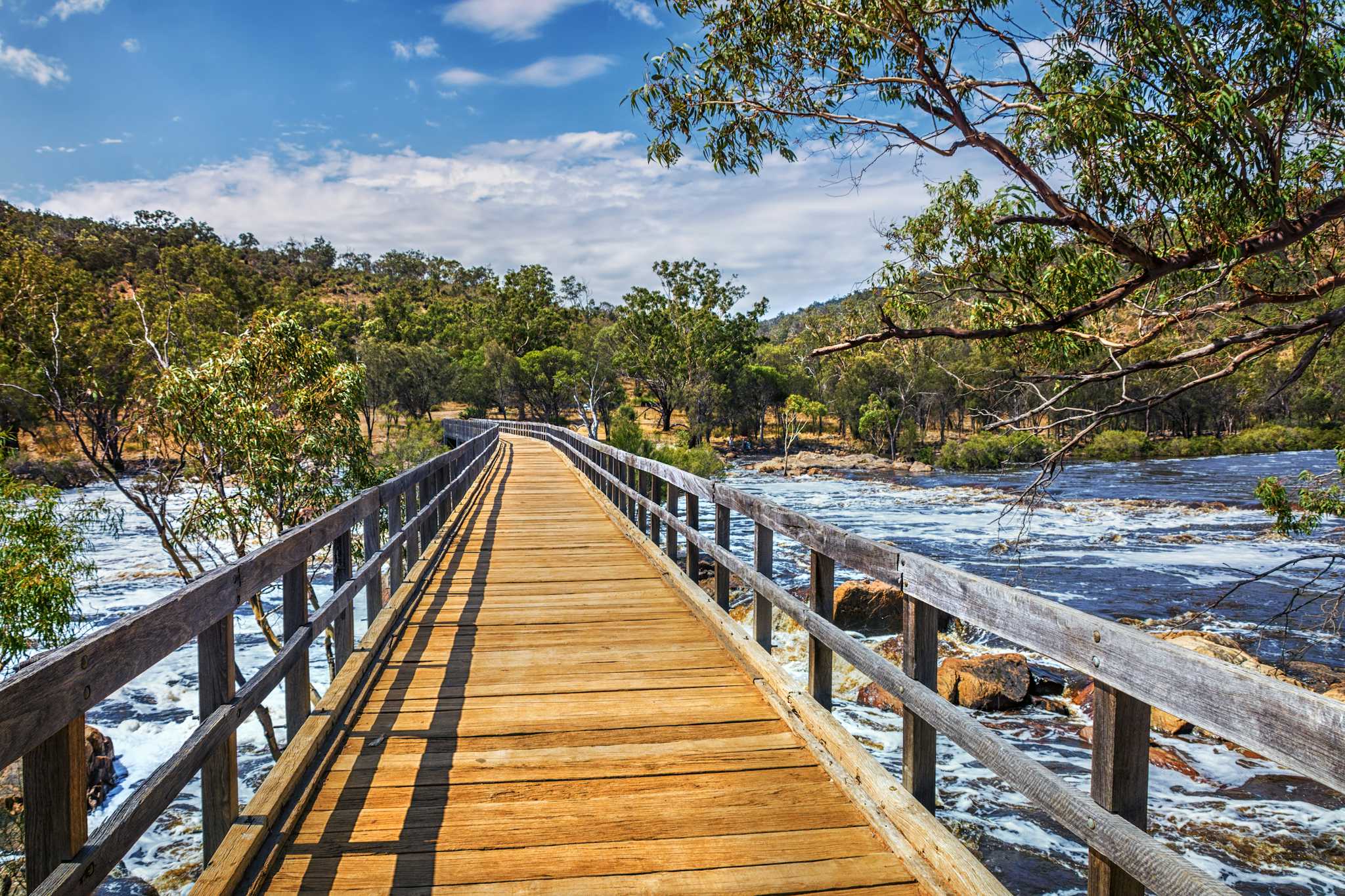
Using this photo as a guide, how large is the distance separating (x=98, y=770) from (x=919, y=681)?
38.1 ft

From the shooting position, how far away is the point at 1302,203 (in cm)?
719

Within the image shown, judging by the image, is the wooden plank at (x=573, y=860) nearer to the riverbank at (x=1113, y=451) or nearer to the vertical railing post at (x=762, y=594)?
the vertical railing post at (x=762, y=594)

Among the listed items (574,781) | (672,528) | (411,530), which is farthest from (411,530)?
(574,781)

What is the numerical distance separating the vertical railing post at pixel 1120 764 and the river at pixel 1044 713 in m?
7.68

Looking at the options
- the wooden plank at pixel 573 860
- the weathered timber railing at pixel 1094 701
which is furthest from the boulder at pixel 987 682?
the wooden plank at pixel 573 860

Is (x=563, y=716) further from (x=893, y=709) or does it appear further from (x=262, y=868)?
(x=893, y=709)

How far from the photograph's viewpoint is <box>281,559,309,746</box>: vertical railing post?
366 centimetres

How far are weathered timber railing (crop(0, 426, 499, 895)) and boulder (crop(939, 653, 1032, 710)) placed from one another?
10.2 meters

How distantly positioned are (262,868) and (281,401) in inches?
503

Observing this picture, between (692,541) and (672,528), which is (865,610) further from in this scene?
(692,541)

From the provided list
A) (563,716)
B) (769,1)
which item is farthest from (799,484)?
(563,716)

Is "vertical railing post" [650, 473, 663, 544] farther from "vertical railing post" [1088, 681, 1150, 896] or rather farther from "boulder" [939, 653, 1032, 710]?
"vertical railing post" [1088, 681, 1150, 896]

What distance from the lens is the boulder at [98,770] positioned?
33.7ft

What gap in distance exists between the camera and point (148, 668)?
2.04 metres
